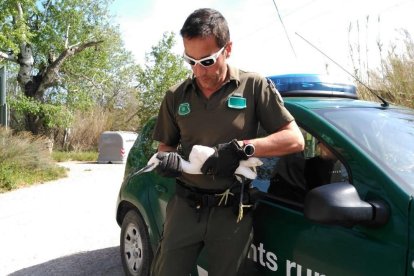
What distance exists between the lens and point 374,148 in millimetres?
2293

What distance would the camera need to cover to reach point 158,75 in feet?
89.9

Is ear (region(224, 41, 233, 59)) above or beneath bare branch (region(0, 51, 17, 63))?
beneath

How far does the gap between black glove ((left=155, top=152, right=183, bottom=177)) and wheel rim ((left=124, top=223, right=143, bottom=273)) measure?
65.2 inches

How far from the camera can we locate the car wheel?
3617mm

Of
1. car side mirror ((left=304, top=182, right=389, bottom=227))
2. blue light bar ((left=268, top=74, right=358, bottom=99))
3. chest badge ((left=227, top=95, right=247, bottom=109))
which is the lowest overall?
car side mirror ((left=304, top=182, right=389, bottom=227))

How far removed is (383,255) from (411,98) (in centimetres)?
508

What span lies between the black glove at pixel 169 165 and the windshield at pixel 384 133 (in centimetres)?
86

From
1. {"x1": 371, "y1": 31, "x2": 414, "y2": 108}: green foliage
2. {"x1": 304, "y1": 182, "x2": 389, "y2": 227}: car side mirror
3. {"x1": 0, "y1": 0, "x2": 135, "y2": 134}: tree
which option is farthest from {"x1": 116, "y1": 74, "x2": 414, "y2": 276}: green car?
{"x1": 0, "y1": 0, "x2": 135, "y2": 134}: tree

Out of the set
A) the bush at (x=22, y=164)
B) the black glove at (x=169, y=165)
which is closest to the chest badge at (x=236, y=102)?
the black glove at (x=169, y=165)

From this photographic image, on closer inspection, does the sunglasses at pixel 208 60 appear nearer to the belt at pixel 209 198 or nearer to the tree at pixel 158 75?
the belt at pixel 209 198

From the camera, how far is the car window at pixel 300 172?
2.49m

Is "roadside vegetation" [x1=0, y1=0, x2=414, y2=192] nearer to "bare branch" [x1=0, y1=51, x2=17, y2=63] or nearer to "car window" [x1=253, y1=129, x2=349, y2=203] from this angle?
"bare branch" [x1=0, y1=51, x2=17, y2=63]

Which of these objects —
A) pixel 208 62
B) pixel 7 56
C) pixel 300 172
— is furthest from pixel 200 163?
pixel 7 56

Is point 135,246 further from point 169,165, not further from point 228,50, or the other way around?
point 228,50
